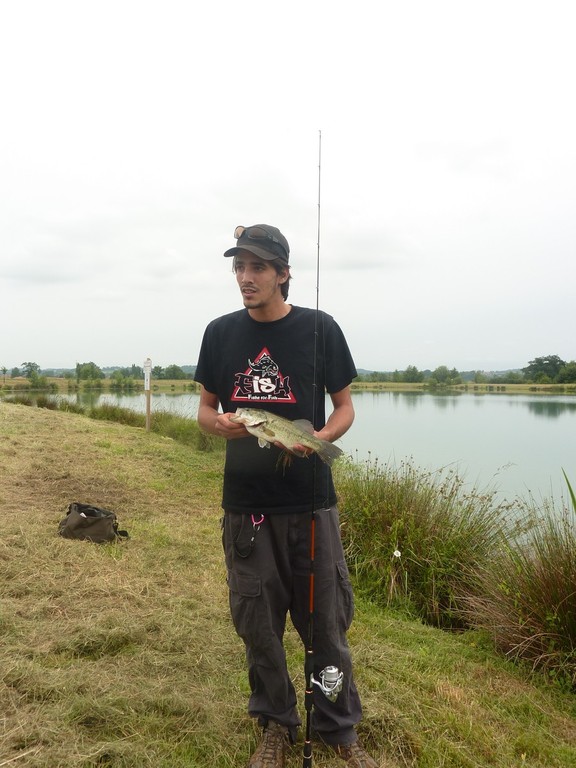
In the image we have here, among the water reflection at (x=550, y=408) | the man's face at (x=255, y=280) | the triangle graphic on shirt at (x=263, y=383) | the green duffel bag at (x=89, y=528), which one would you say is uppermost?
the man's face at (x=255, y=280)

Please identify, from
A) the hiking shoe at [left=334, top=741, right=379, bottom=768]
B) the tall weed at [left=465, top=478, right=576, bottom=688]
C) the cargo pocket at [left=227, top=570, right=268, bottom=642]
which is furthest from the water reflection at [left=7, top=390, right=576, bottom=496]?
the cargo pocket at [left=227, top=570, right=268, bottom=642]

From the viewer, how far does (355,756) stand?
92.8 inches

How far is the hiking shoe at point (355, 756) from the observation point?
7.70 ft

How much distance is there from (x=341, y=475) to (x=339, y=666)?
474 cm

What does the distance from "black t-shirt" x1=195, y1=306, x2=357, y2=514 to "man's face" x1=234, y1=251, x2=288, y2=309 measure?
12cm

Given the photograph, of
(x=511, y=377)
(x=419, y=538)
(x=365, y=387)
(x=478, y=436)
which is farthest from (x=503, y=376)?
(x=419, y=538)

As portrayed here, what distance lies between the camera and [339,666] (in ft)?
7.72

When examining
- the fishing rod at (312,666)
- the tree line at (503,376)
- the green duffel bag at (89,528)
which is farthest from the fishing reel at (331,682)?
the tree line at (503,376)

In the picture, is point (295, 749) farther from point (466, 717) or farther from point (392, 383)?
point (392, 383)

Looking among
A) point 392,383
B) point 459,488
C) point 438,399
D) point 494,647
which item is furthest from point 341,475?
point 392,383

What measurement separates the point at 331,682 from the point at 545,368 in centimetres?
2080

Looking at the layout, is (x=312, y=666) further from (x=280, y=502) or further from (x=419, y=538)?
(x=419, y=538)

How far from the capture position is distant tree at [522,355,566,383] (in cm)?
2033

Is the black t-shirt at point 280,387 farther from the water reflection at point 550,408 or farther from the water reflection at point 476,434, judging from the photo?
the water reflection at point 550,408
